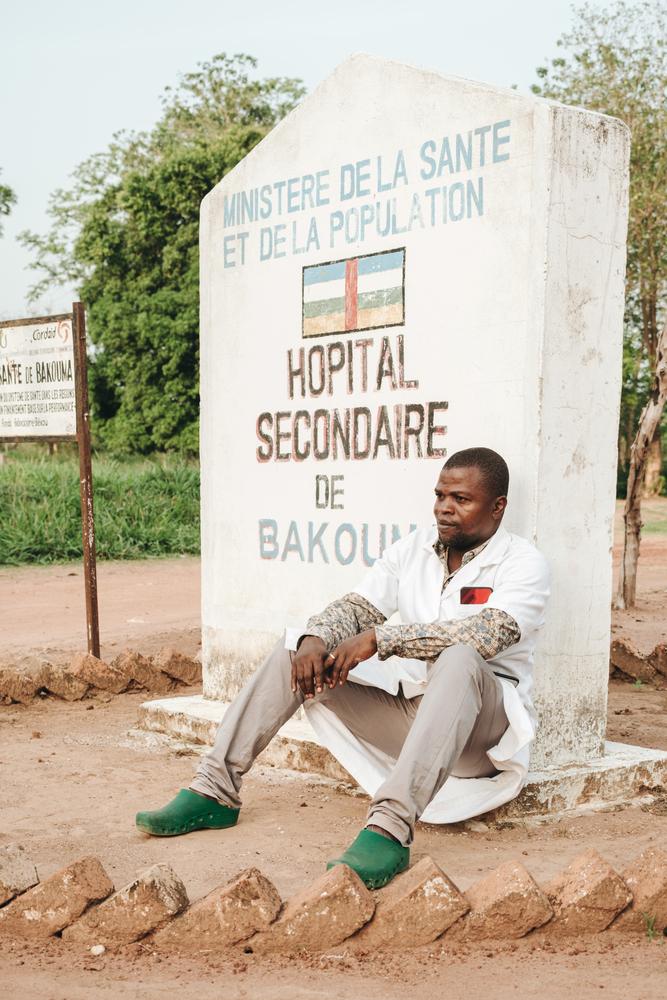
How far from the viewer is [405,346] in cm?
Result: 534

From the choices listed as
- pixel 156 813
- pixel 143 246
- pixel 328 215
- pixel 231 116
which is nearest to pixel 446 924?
pixel 156 813

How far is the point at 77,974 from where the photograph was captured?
127 inches

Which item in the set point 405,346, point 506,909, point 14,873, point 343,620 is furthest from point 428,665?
point 14,873

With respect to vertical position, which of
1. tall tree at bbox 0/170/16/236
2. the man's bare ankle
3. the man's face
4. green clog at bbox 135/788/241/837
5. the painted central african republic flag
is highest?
tall tree at bbox 0/170/16/236

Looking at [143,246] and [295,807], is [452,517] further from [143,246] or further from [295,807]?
[143,246]

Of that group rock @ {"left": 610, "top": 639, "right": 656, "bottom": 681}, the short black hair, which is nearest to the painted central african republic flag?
the short black hair

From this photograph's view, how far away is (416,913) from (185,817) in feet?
4.11

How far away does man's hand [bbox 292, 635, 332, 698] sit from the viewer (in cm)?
423

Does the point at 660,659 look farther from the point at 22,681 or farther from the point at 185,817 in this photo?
the point at 185,817

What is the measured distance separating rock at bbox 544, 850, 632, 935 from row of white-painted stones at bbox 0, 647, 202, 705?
4199mm

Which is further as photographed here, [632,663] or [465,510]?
[632,663]

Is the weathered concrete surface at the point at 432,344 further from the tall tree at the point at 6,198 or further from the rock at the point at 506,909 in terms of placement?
the tall tree at the point at 6,198

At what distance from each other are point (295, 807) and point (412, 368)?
1.87 metres

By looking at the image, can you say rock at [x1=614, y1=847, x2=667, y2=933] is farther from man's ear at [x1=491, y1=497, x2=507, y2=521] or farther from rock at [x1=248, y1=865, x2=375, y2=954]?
man's ear at [x1=491, y1=497, x2=507, y2=521]
